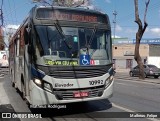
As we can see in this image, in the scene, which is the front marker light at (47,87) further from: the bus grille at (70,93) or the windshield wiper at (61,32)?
the windshield wiper at (61,32)

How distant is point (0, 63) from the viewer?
2169 inches

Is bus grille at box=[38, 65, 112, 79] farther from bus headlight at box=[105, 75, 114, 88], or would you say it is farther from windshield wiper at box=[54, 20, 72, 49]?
windshield wiper at box=[54, 20, 72, 49]

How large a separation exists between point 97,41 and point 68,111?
2.35m

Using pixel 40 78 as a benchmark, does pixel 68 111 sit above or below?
below

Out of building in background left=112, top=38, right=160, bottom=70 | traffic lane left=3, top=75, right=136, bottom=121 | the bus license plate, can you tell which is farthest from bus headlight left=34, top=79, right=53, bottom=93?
building in background left=112, top=38, right=160, bottom=70

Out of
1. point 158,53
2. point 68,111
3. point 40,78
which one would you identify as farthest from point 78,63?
point 158,53

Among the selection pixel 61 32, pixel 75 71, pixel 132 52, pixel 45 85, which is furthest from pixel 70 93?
pixel 132 52

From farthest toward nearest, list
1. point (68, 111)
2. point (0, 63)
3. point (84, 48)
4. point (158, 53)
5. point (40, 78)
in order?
1. point (158, 53)
2. point (0, 63)
3. point (68, 111)
4. point (84, 48)
5. point (40, 78)

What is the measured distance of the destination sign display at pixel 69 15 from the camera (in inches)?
368

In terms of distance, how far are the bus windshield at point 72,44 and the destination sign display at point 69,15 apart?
0.36 meters

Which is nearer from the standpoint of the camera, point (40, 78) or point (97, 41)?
point (40, 78)

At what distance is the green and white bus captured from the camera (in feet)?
28.8

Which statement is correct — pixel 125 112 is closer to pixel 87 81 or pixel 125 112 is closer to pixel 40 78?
pixel 87 81

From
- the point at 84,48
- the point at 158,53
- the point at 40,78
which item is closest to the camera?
the point at 40,78
